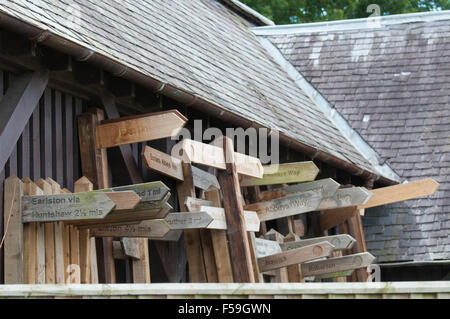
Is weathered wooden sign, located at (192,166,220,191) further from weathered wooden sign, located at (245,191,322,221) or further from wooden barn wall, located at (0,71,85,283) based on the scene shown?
wooden barn wall, located at (0,71,85,283)

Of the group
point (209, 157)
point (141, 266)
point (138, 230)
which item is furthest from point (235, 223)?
point (138, 230)

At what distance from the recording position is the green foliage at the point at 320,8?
26812 millimetres

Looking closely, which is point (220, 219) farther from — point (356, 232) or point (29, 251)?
point (356, 232)

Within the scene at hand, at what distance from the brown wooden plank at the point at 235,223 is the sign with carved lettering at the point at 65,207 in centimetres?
177

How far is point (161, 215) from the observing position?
6.98 metres

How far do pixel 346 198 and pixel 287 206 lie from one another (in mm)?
1235

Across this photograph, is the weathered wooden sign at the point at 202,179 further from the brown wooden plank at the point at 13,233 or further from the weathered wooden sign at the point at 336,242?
the brown wooden plank at the point at 13,233

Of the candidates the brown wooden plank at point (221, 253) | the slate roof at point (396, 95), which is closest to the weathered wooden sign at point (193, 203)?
the brown wooden plank at point (221, 253)

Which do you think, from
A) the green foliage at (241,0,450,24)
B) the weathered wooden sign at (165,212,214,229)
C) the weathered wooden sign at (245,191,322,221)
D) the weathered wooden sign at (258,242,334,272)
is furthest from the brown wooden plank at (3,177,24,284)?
the green foliage at (241,0,450,24)

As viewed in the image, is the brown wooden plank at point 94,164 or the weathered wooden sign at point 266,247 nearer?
the brown wooden plank at point 94,164
